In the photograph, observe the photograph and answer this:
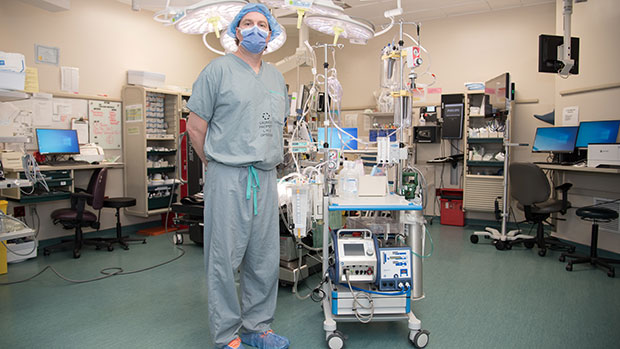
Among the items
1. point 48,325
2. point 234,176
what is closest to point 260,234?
point 234,176

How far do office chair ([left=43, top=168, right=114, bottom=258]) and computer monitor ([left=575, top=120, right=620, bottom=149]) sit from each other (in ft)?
16.4

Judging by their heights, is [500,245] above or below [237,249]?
below

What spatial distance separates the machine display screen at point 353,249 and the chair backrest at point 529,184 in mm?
2589

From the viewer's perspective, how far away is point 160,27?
5574mm

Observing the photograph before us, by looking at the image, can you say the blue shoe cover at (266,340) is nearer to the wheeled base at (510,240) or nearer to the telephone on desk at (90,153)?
the wheeled base at (510,240)

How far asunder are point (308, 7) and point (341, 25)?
1.23 ft

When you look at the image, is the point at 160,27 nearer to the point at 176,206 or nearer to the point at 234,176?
the point at 176,206

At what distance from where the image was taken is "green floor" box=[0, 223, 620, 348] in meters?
2.33

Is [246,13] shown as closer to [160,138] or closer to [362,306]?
[362,306]

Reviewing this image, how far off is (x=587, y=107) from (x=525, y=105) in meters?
1.22

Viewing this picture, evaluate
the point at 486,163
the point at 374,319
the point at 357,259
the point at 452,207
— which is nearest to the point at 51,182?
the point at 357,259

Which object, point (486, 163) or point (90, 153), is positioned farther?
point (486, 163)

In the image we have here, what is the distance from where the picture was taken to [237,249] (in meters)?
2.11

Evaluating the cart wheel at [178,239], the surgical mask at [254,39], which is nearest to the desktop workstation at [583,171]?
the surgical mask at [254,39]
